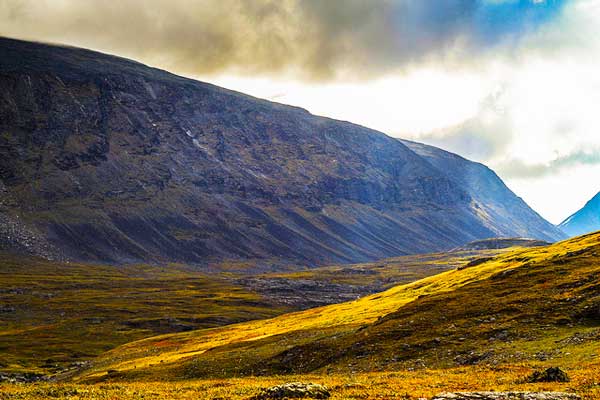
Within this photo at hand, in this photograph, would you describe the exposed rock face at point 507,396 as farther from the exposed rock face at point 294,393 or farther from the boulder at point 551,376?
the exposed rock face at point 294,393

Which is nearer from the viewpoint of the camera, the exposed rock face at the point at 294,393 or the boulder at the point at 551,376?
the exposed rock face at the point at 294,393

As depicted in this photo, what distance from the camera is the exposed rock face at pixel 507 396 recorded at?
24916mm

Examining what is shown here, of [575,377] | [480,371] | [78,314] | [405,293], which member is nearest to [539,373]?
[575,377]

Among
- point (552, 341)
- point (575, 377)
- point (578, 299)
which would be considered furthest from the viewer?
point (578, 299)

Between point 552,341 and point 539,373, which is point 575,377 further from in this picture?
point 552,341

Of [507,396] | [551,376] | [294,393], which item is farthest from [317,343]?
[507,396]

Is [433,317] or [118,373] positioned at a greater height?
[433,317]

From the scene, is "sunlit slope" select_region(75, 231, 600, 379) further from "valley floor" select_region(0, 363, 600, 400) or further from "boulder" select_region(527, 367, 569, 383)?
"boulder" select_region(527, 367, 569, 383)

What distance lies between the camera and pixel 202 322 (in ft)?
595

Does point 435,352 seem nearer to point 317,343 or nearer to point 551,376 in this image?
point 317,343

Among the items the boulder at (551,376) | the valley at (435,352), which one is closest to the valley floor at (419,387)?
the valley at (435,352)

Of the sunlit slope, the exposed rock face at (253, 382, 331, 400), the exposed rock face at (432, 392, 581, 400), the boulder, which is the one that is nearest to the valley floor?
the boulder

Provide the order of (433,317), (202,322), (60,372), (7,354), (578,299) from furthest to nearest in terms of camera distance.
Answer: (202,322) < (7,354) < (60,372) < (433,317) < (578,299)

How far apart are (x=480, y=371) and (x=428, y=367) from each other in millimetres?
7872
